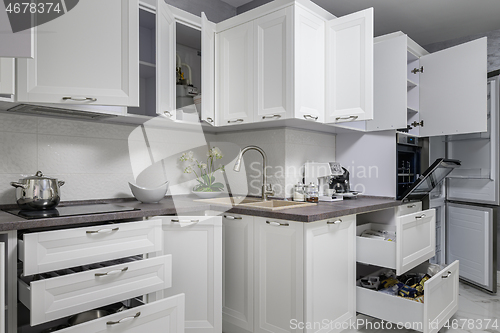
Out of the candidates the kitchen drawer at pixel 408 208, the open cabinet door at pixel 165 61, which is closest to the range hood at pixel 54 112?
the open cabinet door at pixel 165 61

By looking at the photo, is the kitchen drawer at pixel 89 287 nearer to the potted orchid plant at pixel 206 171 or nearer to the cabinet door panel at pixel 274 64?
the potted orchid plant at pixel 206 171

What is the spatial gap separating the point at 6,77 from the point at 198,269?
1.33 m

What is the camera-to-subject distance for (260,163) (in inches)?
106

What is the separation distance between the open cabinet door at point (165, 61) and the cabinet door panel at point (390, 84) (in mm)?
1596

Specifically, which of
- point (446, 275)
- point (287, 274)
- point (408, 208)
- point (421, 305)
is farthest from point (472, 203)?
point (287, 274)

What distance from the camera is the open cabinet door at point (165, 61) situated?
203 cm

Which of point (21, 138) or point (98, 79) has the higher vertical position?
point (98, 79)

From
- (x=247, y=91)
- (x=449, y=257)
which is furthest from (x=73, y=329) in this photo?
(x=449, y=257)

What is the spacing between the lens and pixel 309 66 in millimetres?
2250

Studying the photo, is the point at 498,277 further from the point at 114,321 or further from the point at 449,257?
the point at 114,321

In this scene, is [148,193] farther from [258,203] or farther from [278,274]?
[278,274]

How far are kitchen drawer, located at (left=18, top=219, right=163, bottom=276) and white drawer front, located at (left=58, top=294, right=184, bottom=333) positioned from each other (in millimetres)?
270

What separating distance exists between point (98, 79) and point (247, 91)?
96 cm

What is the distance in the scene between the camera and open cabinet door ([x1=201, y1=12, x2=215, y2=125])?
7.84ft
